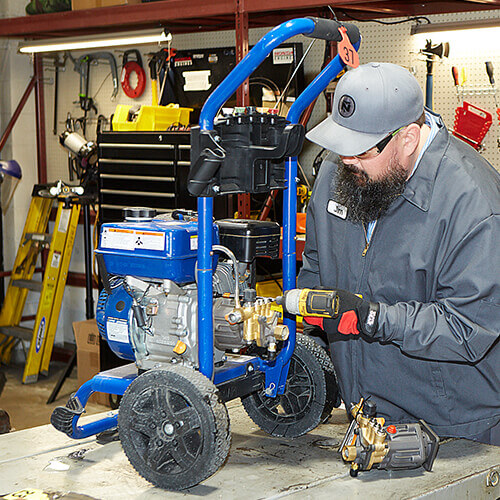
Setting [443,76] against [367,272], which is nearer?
[367,272]

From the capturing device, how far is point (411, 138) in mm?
1969

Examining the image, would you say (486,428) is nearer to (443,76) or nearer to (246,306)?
(246,306)

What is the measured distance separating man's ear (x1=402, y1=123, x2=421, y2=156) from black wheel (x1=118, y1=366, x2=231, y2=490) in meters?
0.73

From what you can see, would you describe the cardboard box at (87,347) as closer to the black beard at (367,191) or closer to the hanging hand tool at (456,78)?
the hanging hand tool at (456,78)

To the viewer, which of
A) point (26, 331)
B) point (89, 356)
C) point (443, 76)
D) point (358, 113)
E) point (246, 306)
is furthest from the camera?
point (26, 331)

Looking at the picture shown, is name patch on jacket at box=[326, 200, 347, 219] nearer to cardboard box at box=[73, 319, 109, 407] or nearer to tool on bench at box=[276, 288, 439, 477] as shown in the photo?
tool on bench at box=[276, 288, 439, 477]

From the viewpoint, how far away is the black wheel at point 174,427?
6.17 feet

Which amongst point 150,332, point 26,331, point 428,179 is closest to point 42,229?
point 26,331

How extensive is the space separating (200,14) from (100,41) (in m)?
0.81

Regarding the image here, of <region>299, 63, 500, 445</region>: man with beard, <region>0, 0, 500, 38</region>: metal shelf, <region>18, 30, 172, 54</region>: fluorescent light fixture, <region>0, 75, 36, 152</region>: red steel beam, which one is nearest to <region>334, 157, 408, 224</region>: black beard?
<region>299, 63, 500, 445</region>: man with beard

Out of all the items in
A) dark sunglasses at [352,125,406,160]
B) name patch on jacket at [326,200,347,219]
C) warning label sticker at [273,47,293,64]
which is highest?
warning label sticker at [273,47,293,64]

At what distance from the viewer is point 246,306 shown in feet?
6.83

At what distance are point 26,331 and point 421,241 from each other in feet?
13.8

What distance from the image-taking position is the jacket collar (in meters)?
1.99
